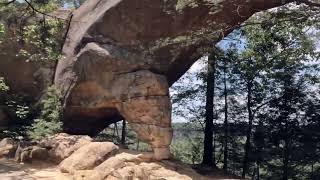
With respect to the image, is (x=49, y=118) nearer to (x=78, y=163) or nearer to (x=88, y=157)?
(x=88, y=157)

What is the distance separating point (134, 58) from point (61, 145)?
394cm

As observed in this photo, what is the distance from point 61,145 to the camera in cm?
1312

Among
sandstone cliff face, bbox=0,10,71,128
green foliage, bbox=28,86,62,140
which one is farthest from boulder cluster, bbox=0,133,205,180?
sandstone cliff face, bbox=0,10,71,128

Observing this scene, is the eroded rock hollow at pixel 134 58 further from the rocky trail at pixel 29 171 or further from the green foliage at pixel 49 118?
the rocky trail at pixel 29 171

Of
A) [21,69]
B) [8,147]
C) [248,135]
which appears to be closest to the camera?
[8,147]

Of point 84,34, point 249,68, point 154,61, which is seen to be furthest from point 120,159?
point 249,68

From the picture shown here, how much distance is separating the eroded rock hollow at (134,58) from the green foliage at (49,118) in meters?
0.40

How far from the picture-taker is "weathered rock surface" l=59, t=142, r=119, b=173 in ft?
38.2

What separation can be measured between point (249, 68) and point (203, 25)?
4.77 m

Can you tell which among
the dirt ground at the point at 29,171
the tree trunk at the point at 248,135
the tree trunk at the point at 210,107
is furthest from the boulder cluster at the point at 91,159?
the tree trunk at the point at 248,135

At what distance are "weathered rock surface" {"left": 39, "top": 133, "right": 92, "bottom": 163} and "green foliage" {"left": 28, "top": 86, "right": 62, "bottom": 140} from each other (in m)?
1.06

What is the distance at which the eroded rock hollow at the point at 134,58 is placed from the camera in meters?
14.3

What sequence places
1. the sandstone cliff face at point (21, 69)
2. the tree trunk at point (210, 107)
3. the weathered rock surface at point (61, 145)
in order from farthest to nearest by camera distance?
the tree trunk at point (210, 107) → the sandstone cliff face at point (21, 69) → the weathered rock surface at point (61, 145)

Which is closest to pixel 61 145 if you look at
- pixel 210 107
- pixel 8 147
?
pixel 8 147
